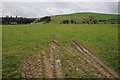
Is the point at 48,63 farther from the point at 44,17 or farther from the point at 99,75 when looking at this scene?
the point at 44,17

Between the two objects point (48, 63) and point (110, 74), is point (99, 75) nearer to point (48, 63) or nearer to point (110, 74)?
point (110, 74)

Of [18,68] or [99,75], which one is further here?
[18,68]

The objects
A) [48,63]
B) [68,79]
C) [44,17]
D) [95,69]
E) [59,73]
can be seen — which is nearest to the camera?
[68,79]

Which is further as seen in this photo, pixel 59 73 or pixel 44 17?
pixel 44 17

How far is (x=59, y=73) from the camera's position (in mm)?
12555

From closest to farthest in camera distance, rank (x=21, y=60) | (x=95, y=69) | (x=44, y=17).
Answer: (x=95, y=69) → (x=21, y=60) → (x=44, y=17)

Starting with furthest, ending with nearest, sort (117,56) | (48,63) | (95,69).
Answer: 1. (117,56)
2. (48,63)
3. (95,69)

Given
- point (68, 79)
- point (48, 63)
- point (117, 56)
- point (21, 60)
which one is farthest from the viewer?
point (117, 56)

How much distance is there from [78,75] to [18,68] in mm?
3734

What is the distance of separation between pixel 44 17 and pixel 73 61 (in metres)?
131

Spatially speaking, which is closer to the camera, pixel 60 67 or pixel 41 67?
pixel 60 67

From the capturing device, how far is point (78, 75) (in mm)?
12391

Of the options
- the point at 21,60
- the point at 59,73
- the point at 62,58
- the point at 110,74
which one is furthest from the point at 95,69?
the point at 21,60

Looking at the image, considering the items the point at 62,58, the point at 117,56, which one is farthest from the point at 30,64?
the point at 117,56
